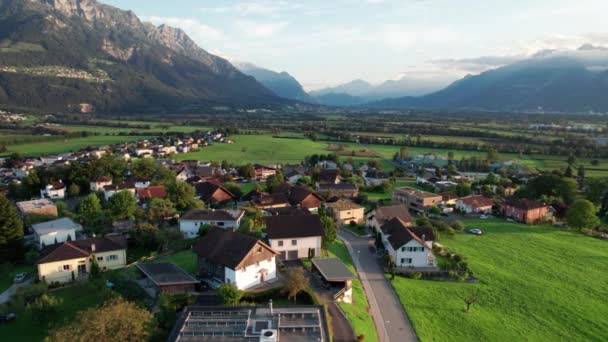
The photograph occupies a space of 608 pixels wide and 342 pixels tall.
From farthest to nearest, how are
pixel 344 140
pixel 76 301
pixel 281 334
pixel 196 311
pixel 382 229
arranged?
pixel 344 140
pixel 382 229
pixel 76 301
pixel 196 311
pixel 281 334

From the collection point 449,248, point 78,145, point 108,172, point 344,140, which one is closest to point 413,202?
point 449,248

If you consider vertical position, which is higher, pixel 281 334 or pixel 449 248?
pixel 281 334

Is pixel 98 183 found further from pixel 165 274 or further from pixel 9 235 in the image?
pixel 165 274

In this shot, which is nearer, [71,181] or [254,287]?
[254,287]

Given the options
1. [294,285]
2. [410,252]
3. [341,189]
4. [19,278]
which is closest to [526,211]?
[341,189]

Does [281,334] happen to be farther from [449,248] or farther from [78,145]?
[78,145]

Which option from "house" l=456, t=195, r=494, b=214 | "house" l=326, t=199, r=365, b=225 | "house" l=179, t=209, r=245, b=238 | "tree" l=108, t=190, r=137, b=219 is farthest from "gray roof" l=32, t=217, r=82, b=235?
"house" l=456, t=195, r=494, b=214
